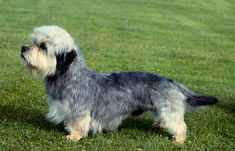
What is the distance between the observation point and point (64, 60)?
854 centimetres

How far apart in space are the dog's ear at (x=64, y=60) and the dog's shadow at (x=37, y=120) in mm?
1201

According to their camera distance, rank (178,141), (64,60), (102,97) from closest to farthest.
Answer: (64,60) → (102,97) → (178,141)

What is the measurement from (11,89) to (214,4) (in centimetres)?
3382

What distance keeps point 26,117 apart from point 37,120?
0.25m

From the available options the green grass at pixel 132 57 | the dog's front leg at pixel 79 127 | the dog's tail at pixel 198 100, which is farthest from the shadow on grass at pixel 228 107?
the dog's front leg at pixel 79 127

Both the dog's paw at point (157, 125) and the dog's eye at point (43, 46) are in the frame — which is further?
the dog's paw at point (157, 125)

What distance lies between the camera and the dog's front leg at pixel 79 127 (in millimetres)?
8812

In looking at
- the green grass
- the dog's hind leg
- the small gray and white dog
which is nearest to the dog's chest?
the small gray and white dog

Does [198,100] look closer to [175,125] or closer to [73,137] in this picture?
[175,125]

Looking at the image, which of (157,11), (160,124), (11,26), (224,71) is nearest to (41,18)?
(11,26)

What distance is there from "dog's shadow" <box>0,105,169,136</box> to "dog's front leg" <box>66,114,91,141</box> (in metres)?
0.40

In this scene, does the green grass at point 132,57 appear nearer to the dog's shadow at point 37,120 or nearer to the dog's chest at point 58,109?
the dog's shadow at point 37,120

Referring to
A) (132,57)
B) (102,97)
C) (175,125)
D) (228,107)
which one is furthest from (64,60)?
(132,57)

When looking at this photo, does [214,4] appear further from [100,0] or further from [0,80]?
[0,80]
